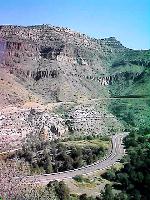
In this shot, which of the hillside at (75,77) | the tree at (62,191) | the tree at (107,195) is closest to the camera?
the tree at (62,191)

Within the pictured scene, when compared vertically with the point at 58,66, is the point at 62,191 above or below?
below

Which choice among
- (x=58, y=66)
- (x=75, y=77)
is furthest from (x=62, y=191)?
(x=75, y=77)

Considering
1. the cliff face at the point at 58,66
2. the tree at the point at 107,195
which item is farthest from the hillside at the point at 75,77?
the tree at the point at 107,195

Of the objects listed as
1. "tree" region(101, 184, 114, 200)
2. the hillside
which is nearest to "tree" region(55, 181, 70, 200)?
"tree" region(101, 184, 114, 200)

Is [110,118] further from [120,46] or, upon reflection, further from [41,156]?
[120,46]

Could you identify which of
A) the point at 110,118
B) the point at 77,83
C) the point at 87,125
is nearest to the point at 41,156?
the point at 87,125

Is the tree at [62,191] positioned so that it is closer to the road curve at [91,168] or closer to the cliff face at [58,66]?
the road curve at [91,168]

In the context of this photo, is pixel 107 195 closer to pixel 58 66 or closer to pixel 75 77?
pixel 58 66

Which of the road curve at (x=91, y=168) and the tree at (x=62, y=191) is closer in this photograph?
the tree at (x=62, y=191)

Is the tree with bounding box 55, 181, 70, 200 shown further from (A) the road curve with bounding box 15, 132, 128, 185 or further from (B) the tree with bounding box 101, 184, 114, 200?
(B) the tree with bounding box 101, 184, 114, 200

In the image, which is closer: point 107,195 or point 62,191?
point 62,191
